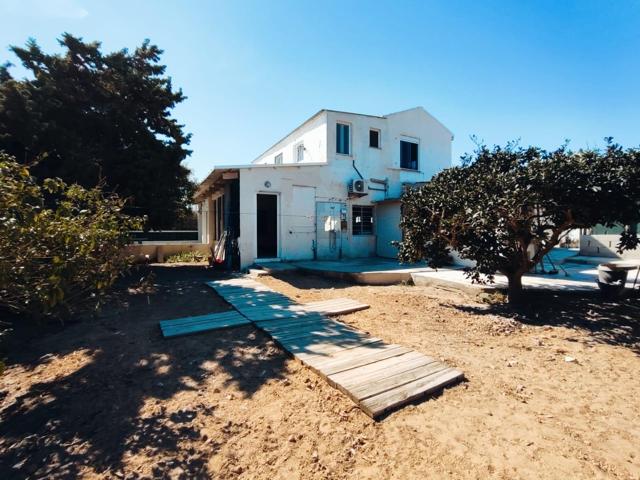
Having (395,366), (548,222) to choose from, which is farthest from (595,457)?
(548,222)

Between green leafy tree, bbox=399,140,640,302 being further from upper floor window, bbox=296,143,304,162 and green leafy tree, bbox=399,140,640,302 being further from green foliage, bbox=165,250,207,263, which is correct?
green foliage, bbox=165,250,207,263

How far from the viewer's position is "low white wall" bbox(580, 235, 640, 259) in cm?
1170

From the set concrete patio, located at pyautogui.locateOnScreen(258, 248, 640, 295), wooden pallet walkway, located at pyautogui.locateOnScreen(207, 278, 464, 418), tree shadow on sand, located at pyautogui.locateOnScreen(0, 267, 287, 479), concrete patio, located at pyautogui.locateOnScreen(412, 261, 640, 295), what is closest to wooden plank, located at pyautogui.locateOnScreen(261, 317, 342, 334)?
wooden pallet walkway, located at pyautogui.locateOnScreen(207, 278, 464, 418)

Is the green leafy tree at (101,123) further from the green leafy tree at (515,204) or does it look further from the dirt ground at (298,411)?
the green leafy tree at (515,204)

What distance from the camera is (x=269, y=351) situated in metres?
4.06

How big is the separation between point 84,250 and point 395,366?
3.31 m

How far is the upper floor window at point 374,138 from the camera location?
13141mm

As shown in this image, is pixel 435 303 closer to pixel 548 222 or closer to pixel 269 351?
pixel 548 222

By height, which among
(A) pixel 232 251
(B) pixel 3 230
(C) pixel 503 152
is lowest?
(A) pixel 232 251

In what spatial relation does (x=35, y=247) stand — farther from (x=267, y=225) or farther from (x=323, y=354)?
(x=267, y=225)

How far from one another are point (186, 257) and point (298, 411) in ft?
45.6

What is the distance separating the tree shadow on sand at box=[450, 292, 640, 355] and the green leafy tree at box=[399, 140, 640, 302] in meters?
0.51

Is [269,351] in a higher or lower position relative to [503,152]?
lower

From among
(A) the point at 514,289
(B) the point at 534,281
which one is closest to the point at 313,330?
(A) the point at 514,289
